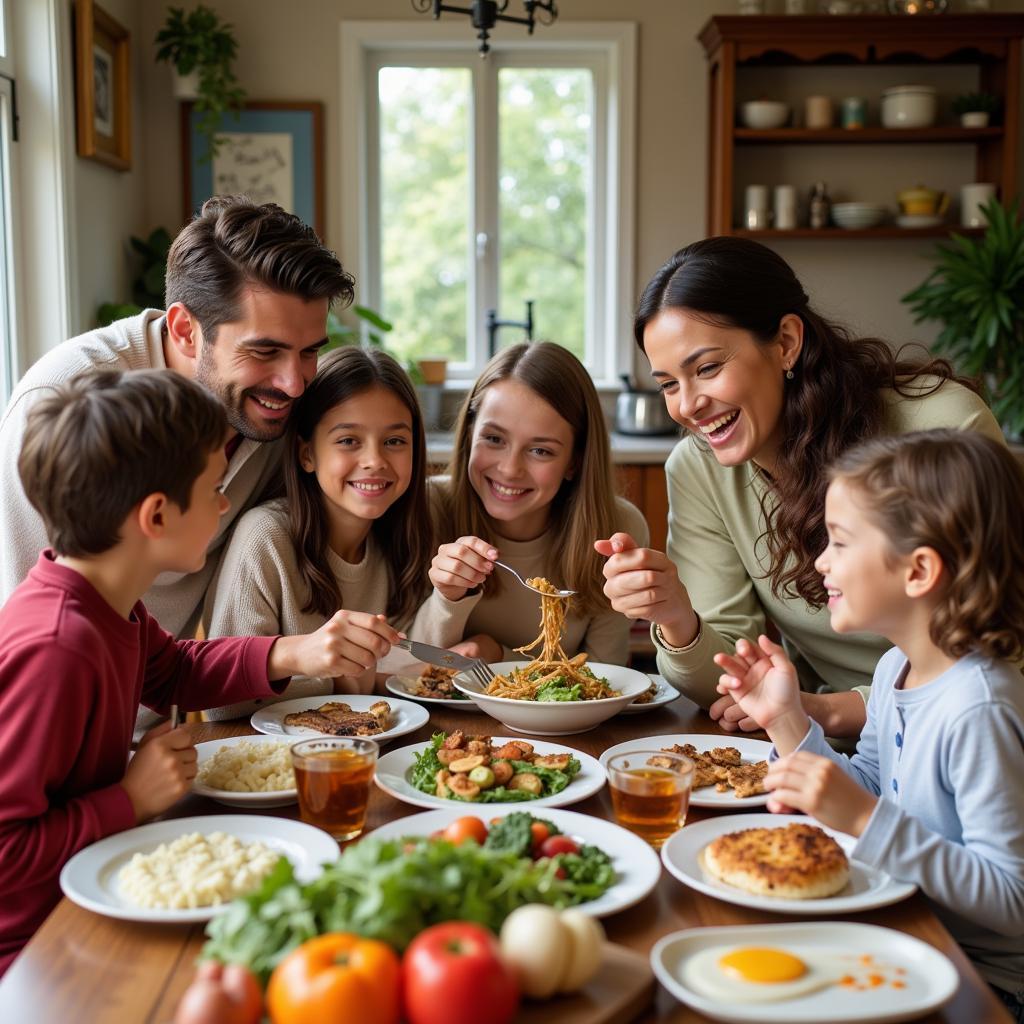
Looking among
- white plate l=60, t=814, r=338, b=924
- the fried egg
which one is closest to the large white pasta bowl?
white plate l=60, t=814, r=338, b=924

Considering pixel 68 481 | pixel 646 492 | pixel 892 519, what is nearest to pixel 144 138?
pixel 646 492

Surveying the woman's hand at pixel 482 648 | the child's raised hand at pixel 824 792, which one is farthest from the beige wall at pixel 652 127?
the child's raised hand at pixel 824 792

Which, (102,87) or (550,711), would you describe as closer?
(550,711)

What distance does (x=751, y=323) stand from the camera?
2.09 meters

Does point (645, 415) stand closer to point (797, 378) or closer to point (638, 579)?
point (797, 378)

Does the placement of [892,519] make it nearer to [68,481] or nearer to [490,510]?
[68,481]

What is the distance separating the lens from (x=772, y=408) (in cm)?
214

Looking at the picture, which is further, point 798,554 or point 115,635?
point 798,554

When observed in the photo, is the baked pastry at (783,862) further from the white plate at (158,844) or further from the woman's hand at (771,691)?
the white plate at (158,844)

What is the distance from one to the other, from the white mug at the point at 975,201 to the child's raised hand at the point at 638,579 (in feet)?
12.0

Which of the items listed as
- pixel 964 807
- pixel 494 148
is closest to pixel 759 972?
pixel 964 807

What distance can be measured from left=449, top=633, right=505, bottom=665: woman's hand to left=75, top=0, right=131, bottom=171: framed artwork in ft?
9.10

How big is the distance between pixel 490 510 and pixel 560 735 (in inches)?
31.4

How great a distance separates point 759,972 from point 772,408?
1.27m
